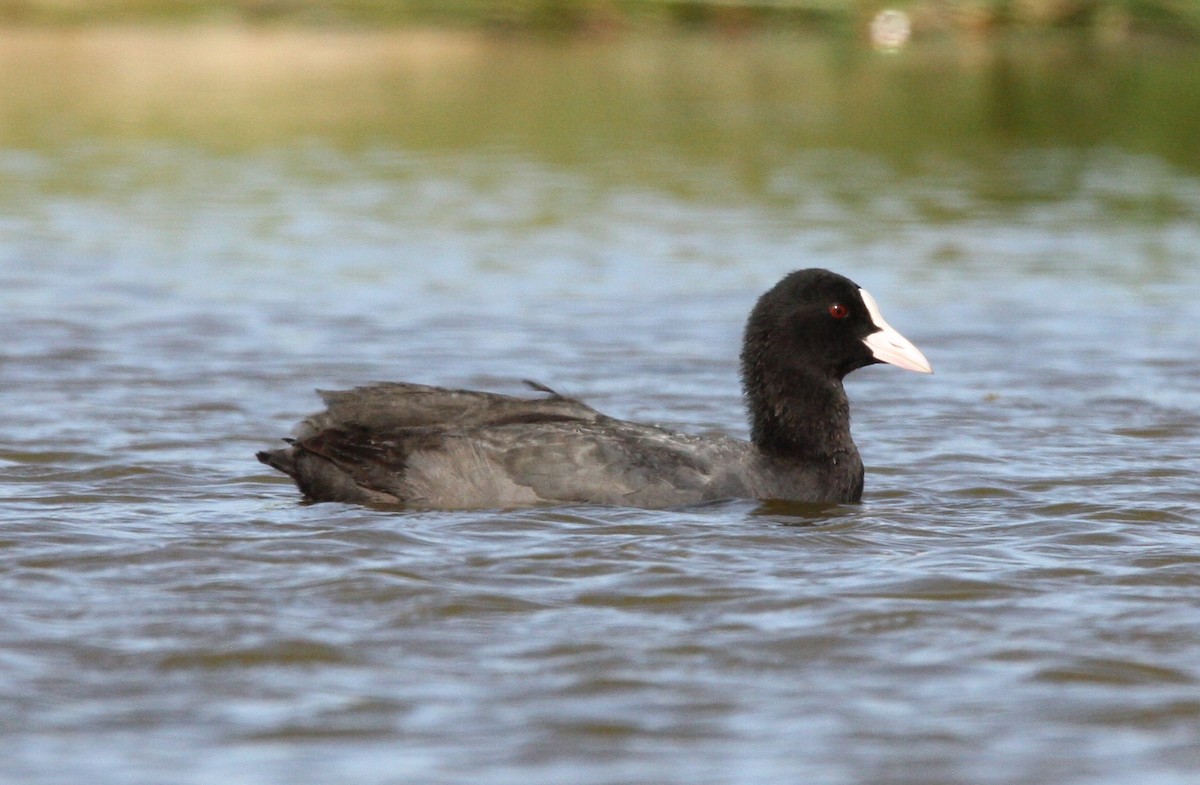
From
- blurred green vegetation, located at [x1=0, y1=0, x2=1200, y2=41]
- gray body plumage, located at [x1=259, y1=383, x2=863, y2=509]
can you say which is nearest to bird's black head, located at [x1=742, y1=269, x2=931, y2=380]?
gray body plumage, located at [x1=259, y1=383, x2=863, y2=509]

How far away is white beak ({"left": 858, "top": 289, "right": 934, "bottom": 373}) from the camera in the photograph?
8.50 m

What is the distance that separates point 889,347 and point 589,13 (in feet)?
90.2

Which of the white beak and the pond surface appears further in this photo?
the white beak

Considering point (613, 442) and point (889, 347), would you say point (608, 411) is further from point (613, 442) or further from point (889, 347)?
point (613, 442)

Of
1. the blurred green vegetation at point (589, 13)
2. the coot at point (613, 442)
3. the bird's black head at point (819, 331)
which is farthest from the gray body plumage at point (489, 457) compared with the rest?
the blurred green vegetation at point (589, 13)

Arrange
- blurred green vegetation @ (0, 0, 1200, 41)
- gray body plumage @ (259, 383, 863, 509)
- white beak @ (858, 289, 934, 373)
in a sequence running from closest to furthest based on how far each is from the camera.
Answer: gray body plumage @ (259, 383, 863, 509)
white beak @ (858, 289, 934, 373)
blurred green vegetation @ (0, 0, 1200, 41)

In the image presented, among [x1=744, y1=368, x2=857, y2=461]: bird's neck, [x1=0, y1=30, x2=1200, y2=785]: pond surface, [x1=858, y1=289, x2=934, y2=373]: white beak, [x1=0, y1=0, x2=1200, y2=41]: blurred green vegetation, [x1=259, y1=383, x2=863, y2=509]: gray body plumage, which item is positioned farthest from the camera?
[x1=0, y1=0, x2=1200, y2=41]: blurred green vegetation

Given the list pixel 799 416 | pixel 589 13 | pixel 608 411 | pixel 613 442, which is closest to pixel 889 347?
pixel 799 416

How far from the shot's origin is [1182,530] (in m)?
7.80

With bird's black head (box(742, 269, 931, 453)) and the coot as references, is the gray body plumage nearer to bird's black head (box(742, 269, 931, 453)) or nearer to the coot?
the coot

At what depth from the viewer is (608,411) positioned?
34.6 feet

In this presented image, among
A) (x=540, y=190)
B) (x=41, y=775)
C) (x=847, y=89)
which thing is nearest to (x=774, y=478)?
(x=41, y=775)

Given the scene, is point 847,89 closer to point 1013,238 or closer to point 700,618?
point 1013,238

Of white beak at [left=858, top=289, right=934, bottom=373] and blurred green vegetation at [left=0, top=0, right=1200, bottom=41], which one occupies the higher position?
blurred green vegetation at [left=0, top=0, right=1200, bottom=41]
